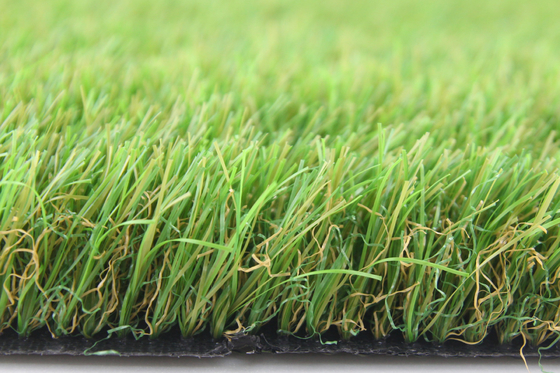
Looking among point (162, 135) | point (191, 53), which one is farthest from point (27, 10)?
point (162, 135)

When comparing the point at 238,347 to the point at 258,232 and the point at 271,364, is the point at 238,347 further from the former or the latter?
the point at 258,232

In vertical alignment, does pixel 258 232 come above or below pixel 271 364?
above

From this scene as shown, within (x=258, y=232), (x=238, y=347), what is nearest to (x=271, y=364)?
(x=238, y=347)

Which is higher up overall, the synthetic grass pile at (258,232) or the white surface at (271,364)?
the synthetic grass pile at (258,232)

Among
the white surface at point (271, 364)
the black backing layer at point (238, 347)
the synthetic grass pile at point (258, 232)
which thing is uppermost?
the synthetic grass pile at point (258, 232)
